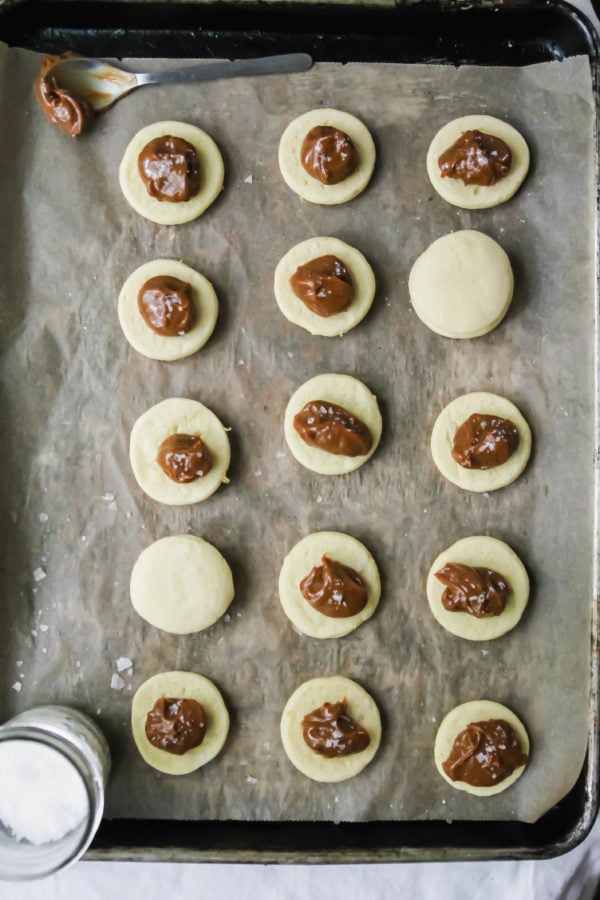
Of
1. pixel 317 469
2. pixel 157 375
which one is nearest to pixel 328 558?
pixel 317 469

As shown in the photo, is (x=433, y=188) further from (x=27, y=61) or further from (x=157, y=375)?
(x=27, y=61)

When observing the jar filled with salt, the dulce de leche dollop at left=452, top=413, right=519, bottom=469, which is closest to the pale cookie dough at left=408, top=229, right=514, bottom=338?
the dulce de leche dollop at left=452, top=413, right=519, bottom=469

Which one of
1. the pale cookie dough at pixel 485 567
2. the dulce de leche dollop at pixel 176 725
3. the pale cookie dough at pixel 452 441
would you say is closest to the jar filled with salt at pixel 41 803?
the dulce de leche dollop at pixel 176 725

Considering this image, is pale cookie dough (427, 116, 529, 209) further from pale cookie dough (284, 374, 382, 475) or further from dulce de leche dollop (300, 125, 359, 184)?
pale cookie dough (284, 374, 382, 475)

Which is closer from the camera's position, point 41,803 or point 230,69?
point 41,803

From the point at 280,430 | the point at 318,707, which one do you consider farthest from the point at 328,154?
the point at 318,707

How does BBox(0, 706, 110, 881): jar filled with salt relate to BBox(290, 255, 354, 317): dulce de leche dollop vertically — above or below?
below

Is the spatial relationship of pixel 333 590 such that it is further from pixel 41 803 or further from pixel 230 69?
pixel 230 69
